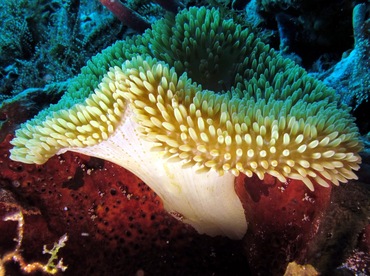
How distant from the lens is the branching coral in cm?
167

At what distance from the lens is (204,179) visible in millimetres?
2072

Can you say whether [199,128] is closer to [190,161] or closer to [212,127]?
[212,127]

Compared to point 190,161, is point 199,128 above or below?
above

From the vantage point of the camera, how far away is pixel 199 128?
1.66 m

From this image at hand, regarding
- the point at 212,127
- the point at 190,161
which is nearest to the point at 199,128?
the point at 212,127

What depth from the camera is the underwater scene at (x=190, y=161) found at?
1.70 metres

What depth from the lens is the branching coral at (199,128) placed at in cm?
167

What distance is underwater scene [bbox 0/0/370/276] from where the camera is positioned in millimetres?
1697

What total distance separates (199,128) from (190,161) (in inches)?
7.0

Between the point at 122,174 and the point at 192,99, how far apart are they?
1056 mm

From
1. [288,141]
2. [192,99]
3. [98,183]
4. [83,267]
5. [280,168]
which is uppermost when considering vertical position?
[192,99]

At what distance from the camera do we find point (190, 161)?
170 centimetres

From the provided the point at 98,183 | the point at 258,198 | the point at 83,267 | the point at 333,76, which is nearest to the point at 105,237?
the point at 83,267

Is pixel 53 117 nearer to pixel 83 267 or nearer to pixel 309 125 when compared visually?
pixel 83 267
